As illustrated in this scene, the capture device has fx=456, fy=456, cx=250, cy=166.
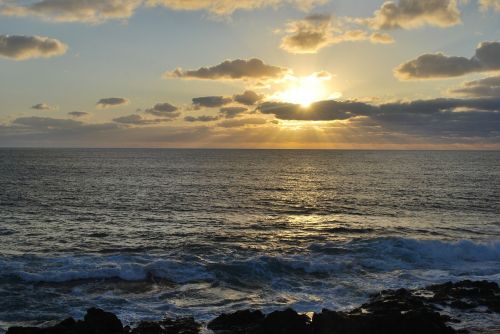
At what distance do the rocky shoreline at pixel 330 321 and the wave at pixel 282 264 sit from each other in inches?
299

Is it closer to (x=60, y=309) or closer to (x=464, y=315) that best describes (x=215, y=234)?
(x=60, y=309)

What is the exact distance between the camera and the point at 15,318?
21828 mm

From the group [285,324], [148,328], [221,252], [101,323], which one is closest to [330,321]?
[285,324]

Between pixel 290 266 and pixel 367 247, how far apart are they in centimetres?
894

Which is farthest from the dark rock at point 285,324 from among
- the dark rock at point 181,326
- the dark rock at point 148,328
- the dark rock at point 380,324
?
the dark rock at point 148,328

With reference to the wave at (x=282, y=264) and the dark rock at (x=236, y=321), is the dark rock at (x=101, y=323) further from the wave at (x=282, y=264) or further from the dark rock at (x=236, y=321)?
the wave at (x=282, y=264)

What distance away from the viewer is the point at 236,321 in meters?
20.9

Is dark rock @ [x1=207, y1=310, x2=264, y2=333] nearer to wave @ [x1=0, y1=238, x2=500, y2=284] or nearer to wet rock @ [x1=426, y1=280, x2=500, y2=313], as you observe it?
wave @ [x1=0, y1=238, x2=500, y2=284]

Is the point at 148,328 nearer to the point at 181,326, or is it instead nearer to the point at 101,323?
the point at 181,326

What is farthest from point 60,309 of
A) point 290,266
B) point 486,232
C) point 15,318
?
point 486,232

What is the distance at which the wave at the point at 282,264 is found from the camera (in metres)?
29.4

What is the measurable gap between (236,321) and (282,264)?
39.4 ft

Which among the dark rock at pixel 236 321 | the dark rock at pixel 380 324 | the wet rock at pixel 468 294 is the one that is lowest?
the wet rock at pixel 468 294

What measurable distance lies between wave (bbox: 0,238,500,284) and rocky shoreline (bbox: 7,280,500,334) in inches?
299
